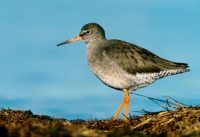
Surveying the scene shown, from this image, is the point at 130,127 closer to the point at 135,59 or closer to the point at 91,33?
the point at 135,59

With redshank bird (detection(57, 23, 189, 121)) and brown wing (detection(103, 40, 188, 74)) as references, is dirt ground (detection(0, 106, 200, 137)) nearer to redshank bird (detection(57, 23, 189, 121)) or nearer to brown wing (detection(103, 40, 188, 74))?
redshank bird (detection(57, 23, 189, 121))

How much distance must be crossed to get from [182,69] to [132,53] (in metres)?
1.57

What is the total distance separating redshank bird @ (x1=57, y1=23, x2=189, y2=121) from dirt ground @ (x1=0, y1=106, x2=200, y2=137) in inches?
114

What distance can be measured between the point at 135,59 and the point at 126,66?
472 millimetres

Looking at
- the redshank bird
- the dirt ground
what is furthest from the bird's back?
the dirt ground

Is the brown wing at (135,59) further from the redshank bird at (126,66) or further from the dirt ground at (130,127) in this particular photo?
the dirt ground at (130,127)

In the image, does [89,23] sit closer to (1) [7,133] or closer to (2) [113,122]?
(2) [113,122]

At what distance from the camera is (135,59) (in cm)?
1501

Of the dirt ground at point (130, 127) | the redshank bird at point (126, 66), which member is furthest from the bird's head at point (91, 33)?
the dirt ground at point (130, 127)

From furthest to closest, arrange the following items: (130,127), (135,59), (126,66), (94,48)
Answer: (94,48) → (135,59) → (126,66) → (130,127)

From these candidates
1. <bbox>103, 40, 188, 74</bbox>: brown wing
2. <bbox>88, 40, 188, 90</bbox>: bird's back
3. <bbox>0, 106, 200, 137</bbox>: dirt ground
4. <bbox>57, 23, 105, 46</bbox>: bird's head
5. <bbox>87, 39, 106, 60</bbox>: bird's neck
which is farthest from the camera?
<bbox>57, 23, 105, 46</bbox>: bird's head

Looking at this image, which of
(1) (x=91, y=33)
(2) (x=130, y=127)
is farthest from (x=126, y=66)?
(2) (x=130, y=127)

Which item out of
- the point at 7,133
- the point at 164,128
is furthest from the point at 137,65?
the point at 7,133

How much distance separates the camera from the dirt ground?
276 inches
